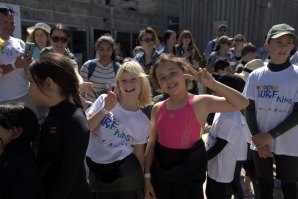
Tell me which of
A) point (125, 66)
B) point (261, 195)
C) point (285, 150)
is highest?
point (125, 66)

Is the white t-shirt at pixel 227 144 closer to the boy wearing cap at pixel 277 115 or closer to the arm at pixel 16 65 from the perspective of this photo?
the boy wearing cap at pixel 277 115

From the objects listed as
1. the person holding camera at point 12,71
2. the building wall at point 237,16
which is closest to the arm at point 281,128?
the person holding camera at point 12,71

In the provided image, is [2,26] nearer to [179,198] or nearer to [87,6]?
[179,198]

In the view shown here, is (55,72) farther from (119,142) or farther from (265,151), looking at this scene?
(265,151)

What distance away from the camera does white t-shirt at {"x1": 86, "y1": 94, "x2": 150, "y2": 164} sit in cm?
227

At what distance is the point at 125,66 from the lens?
2.45 meters

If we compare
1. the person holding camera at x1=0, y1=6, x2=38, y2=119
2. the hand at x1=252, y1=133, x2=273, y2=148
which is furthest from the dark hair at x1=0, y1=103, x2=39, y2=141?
the hand at x1=252, y1=133, x2=273, y2=148

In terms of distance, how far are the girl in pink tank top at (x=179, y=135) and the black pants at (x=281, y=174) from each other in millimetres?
864

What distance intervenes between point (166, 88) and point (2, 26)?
2.16m

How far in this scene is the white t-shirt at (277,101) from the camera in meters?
2.66

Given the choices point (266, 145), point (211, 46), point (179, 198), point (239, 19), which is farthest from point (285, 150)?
point (239, 19)

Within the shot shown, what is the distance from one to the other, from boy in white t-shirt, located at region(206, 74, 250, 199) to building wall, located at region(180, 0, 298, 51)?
11.4 m

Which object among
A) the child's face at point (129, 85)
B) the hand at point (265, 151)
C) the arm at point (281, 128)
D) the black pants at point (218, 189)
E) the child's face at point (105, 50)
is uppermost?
the child's face at point (105, 50)

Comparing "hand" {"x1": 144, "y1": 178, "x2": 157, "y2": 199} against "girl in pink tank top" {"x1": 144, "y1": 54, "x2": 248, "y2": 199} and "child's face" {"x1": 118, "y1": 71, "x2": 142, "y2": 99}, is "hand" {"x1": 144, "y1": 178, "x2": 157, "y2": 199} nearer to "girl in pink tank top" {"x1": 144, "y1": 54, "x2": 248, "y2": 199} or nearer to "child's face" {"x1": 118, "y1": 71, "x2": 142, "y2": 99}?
"girl in pink tank top" {"x1": 144, "y1": 54, "x2": 248, "y2": 199}
